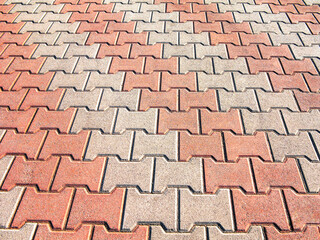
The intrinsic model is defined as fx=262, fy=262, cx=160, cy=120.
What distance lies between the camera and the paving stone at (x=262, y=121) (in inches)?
83.9

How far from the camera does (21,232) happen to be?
64.1 inches

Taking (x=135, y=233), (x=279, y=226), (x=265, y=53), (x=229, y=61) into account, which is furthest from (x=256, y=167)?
(x=265, y=53)

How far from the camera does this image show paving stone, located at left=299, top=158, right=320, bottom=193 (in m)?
1.79

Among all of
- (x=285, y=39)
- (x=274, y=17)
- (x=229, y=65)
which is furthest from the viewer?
(x=274, y=17)

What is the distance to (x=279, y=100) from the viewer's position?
2.35 metres

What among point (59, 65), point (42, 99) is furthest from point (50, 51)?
point (42, 99)

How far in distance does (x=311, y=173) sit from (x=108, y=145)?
1506mm

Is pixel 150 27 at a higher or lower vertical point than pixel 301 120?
higher

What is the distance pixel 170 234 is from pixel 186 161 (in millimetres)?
540

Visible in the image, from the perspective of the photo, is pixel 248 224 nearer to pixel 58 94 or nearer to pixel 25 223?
pixel 25 223

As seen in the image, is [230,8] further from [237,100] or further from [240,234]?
[240,234]

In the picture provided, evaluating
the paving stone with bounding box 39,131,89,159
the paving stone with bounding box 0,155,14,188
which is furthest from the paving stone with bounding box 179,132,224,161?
the paving stone with bounding box 0,155,14,188

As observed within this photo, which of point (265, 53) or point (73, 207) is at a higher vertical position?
point (265, 53)

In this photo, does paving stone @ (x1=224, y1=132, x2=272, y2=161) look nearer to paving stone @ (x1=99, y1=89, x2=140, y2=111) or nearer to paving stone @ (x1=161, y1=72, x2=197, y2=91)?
Answer: paving stone @ (x1=161, y1=72, x2=197, y2=91)
